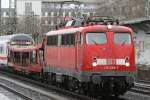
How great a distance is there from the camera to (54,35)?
25.0m

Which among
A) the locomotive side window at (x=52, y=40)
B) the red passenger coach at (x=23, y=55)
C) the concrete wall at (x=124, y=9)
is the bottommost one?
the red passenger coach at (x=23, y=55)

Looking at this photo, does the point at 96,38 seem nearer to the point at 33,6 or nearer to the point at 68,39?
the point at 68,39

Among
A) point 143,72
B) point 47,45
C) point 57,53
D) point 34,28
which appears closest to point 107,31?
point 57,53

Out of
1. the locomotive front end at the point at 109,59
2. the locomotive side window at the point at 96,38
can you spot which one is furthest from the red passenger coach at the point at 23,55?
the locomotive front end at the point at 109,59

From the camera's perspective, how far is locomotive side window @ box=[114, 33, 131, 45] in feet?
65.8

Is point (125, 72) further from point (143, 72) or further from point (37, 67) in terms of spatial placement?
point (143, 72)

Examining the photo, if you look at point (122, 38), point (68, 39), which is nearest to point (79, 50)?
point (122, 38)

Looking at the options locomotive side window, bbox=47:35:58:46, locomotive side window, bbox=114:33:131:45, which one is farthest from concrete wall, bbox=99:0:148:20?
locomotive side window, bbox=114:33:131:45

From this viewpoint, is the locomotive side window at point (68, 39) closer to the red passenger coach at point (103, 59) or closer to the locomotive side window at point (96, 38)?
the red passenger coach at point (103, 59)

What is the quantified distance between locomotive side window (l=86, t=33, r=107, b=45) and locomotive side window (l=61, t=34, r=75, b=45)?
138 cm

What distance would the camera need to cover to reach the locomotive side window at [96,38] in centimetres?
1991

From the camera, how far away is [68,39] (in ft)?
72.5

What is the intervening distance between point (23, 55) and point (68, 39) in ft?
53.2

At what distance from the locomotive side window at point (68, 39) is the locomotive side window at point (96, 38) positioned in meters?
1.38
